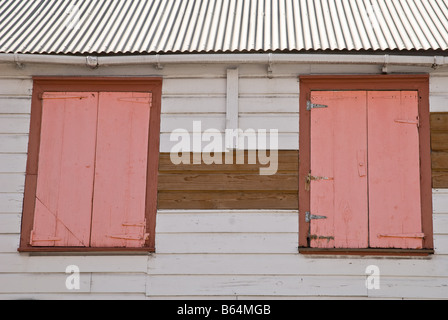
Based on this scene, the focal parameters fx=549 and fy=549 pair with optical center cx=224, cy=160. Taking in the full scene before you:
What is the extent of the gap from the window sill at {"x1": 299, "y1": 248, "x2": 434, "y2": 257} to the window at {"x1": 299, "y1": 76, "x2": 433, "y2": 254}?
1cm

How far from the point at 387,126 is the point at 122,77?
2992mm

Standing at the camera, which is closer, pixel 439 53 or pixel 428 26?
pixel 439 53

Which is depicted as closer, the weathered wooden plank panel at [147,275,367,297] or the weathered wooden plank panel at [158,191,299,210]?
the weathered wooden plank panel at [147,275,367,297]

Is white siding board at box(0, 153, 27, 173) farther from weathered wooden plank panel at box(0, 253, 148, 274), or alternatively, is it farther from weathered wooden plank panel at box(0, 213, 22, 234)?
weathered wooden plank panel at box(0, 253, 148, 274)

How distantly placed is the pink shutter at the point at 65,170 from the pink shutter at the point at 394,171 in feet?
10.1

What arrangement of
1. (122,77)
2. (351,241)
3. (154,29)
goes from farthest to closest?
(154,29), (122,77), (351,241)

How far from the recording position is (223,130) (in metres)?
6.11

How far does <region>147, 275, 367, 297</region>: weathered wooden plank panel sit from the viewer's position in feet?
18.9

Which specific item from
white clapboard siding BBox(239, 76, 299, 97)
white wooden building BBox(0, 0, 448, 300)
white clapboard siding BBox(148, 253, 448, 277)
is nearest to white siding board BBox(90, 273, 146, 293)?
white wooden building BBox(0, 0, 448, 300)

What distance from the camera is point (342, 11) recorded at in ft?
23.0

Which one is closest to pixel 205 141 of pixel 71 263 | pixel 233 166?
pixel 233 166

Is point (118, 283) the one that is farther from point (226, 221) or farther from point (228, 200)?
point (228, 200)
